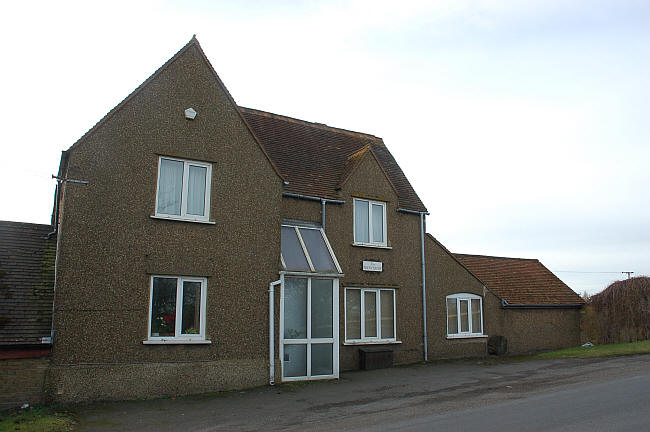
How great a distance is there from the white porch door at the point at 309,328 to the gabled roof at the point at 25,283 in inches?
229

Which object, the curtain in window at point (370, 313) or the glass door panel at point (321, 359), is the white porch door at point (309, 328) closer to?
the glass door panel at point (321, 359)

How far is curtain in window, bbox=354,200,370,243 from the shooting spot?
19188 millimetres

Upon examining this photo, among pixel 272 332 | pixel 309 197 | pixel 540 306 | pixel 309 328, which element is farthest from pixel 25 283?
pixel 540 306

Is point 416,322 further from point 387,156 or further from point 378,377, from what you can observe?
point 387,156

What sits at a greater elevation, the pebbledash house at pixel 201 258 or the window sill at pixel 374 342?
the pebbledash house at pixel 201 258

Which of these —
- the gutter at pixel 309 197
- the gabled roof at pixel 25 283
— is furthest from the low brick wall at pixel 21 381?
the gutter at pixel 309 197

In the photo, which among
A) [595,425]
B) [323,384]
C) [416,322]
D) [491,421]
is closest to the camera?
[595,425]

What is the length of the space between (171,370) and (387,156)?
516 inches

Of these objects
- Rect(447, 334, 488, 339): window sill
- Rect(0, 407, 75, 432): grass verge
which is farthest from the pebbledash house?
Rect(447, 334, 488, 339): window sill

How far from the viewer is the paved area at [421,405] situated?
30.7ft

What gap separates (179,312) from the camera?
13734 mm

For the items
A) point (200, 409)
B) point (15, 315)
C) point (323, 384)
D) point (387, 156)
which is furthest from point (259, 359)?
point (387, 156)

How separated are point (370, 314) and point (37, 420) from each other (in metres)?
11.1

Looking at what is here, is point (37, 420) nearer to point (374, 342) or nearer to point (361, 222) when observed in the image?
point (374, 342)
